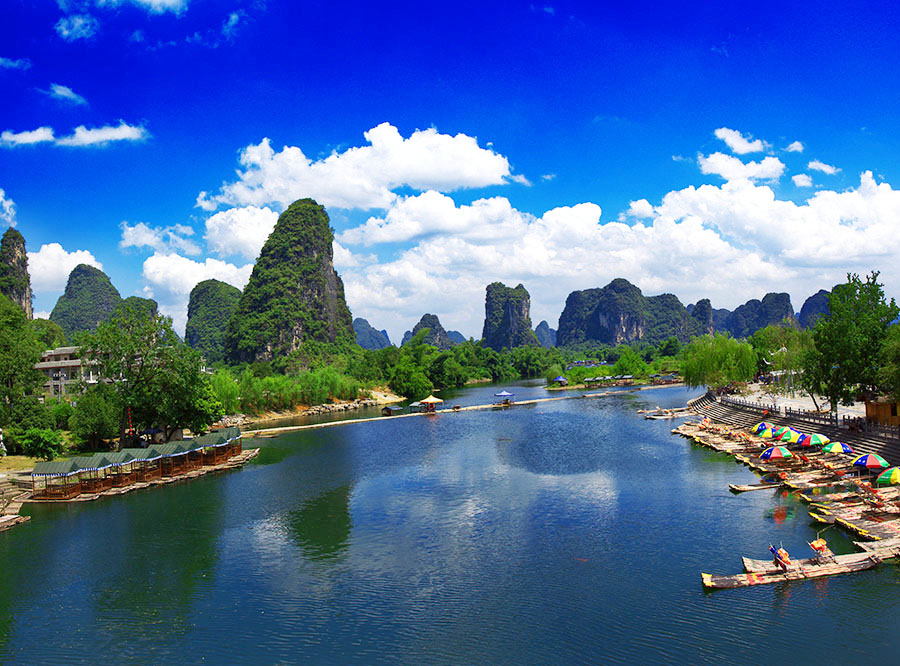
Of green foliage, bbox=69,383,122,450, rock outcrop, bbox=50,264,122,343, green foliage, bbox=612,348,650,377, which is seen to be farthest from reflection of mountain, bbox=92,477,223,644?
rock outcrop, bbox=50,264,122,343

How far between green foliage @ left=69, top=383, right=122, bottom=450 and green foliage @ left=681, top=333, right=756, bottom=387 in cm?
4939

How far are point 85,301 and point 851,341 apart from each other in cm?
15622

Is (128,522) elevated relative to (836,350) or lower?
lower

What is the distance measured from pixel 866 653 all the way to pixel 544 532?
1047 cm

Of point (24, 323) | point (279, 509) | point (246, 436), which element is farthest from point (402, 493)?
point (24, 323)

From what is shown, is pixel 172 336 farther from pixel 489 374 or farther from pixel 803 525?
pixel 489 374

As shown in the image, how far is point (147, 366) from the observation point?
37.3m

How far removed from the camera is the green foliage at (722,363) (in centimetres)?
5775

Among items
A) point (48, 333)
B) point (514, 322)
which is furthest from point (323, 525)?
point (514, 322)

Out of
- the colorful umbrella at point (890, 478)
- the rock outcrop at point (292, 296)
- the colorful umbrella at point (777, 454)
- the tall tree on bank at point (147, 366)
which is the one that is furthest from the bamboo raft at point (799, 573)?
the rock outcrop at point (292, 296)

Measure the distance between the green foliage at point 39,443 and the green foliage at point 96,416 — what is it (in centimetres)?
501

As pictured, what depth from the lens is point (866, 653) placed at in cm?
1335

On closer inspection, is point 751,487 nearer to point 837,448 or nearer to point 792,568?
point 837,448

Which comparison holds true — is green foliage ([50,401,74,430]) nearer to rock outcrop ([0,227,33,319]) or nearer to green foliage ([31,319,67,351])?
green foliage ([31,319,67,351])
